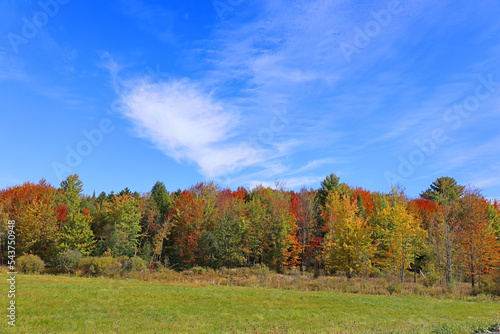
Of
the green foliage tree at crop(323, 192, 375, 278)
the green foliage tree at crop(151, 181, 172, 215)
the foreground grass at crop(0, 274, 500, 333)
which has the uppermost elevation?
the green foliage tree at crop(151, 181, 172, 215)

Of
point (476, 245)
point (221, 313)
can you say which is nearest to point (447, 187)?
point (476, 245)

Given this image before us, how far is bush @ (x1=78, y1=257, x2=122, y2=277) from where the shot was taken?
119 ft

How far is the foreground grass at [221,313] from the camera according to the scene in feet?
Result: 42.9

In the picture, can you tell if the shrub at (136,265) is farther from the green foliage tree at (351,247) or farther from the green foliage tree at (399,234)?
the green foliage tree at (399,234)

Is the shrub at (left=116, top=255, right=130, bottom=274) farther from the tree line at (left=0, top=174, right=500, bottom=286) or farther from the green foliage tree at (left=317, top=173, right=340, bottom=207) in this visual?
the green foliage tree at (left=317, top=173, right=340, bottom=207)

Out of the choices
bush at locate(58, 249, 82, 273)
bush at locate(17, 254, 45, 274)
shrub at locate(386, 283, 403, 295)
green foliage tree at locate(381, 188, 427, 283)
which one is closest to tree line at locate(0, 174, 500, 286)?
green foliage tree at locate(381, 188, 427, 283)

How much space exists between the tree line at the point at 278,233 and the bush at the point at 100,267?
33.2ft

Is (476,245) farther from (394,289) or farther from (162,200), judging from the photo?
(162,200)

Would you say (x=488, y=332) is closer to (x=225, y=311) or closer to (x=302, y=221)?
(x=225, y=311)

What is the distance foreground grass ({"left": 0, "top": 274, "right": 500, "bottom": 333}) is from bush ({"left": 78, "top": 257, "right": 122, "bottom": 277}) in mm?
15048

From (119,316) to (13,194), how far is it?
223 ft

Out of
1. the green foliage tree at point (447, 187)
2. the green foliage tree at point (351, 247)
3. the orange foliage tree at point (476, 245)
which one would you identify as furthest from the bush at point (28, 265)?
the green foliage tree at point (447, 187)

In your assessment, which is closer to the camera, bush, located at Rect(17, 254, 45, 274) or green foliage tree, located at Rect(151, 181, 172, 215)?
bush, located at Rect(17, 254, 45, 274)

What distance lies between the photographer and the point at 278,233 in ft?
171
